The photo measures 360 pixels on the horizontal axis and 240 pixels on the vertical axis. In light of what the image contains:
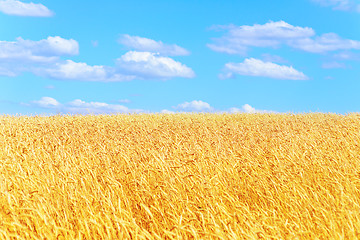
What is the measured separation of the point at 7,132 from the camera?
14852mm

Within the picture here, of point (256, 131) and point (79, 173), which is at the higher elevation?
point (256, 131)

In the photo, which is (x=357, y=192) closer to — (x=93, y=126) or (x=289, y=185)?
(x=289, y=185)

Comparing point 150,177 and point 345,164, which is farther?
point 345,164

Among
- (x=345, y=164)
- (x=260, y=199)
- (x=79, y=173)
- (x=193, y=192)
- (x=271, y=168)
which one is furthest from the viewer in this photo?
(x=345, y=164)

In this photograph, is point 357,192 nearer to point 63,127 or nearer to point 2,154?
point 2,154

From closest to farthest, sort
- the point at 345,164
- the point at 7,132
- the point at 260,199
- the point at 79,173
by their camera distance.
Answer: the point at 260,199
the point at 79,173
the point at 345,164
the point at 7,132

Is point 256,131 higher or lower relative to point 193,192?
higher

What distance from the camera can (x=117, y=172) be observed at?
778cm

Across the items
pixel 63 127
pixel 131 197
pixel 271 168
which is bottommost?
pixel 131 197

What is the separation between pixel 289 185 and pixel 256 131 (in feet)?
31.4

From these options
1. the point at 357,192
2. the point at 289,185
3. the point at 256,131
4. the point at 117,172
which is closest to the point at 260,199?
the point at 289,185

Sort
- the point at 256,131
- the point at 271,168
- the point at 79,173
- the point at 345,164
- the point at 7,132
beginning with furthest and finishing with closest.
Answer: the point at 256,131
the point at 7,132
the point at 345,164
the point at 271,168
the point at 79,173

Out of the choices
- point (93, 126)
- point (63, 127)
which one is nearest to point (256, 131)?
point (93, 126)

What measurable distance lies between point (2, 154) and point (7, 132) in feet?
18.7
